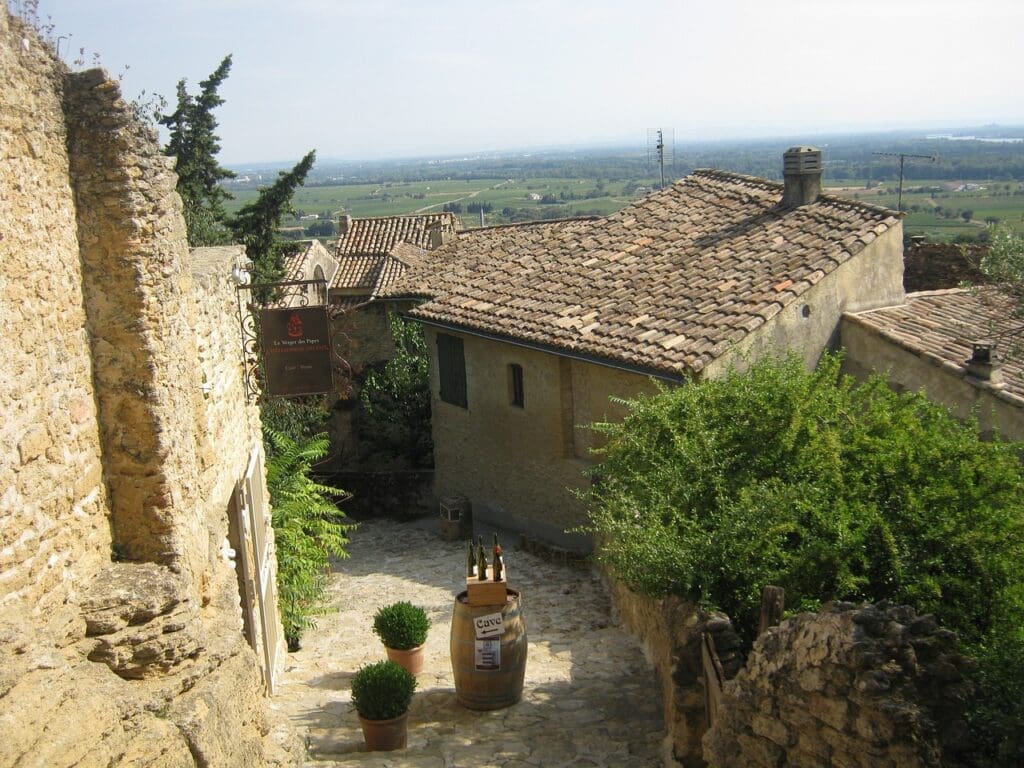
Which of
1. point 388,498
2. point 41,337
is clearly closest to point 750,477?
point 41,337

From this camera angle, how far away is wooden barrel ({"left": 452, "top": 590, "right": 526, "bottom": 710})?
840 centimetres

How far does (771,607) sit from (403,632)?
4.03 m

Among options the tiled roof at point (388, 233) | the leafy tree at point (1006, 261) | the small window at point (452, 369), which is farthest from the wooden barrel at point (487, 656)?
the tiled roof at point (388, 233)

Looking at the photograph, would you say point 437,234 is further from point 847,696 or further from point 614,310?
point 847,696

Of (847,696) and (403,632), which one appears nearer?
(847,696)

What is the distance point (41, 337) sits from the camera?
14.2 feet

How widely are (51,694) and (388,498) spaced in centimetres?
1439

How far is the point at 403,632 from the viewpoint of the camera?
9000 mm

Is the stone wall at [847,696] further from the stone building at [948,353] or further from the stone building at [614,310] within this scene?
the stone building at [614,310]

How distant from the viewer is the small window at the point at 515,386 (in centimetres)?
1519

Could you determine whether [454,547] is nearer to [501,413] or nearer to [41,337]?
[501,413]

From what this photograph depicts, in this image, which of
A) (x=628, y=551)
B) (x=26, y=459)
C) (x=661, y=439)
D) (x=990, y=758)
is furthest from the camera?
(x=661, y=439)

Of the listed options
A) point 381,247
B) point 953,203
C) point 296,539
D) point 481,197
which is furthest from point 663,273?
point 481,197

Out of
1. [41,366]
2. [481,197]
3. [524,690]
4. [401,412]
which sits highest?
[41,366]
